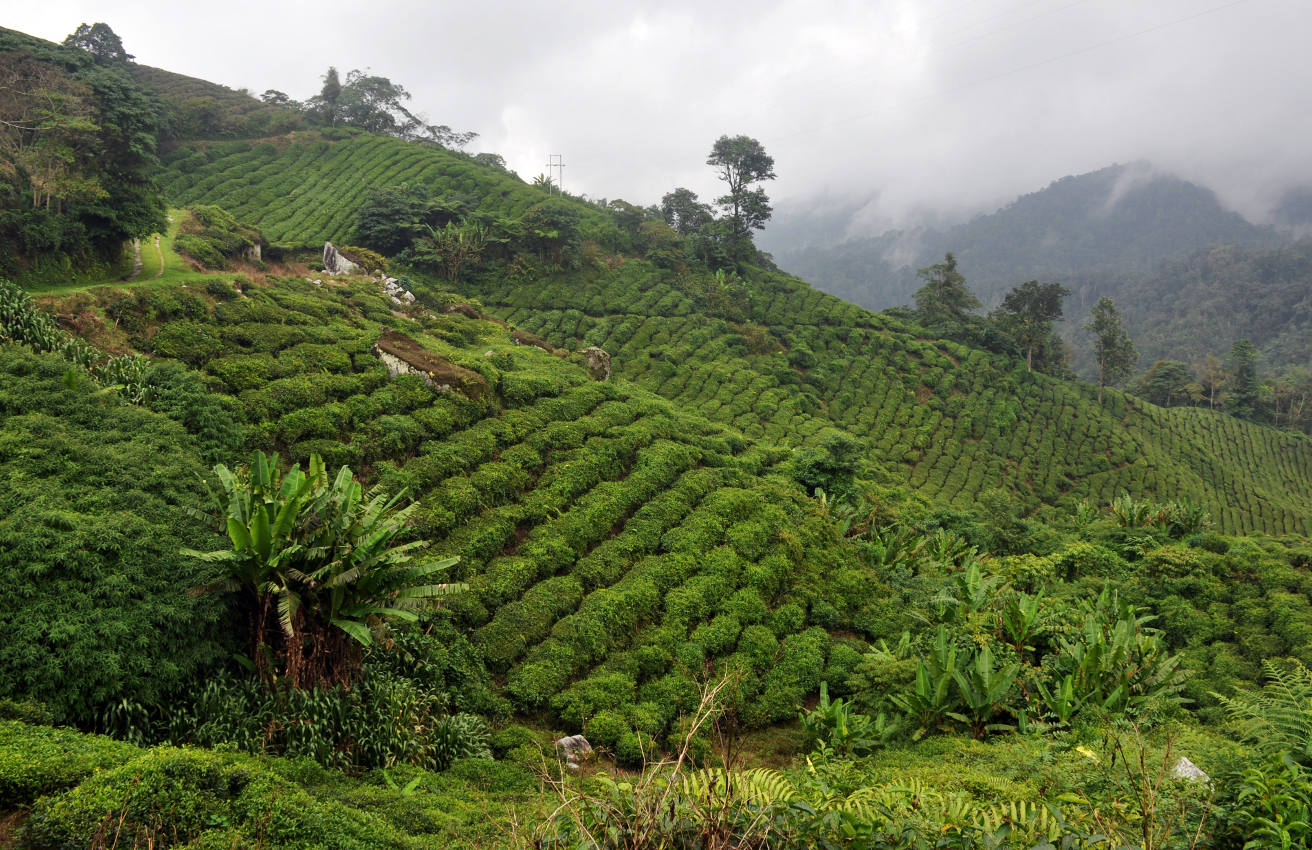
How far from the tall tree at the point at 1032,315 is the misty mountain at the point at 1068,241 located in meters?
113

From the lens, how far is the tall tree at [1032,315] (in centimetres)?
4188

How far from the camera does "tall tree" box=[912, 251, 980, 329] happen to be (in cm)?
4453

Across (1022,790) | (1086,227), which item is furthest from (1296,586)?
(1086,227)

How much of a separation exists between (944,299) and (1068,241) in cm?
16769

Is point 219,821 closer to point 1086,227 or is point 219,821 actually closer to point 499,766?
point 499,766

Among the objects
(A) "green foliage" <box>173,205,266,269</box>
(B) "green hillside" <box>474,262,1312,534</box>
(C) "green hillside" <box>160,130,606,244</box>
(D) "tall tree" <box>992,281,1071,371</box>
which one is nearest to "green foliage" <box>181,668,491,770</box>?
(A) "green foliage" <box>173,205,266,269</box>

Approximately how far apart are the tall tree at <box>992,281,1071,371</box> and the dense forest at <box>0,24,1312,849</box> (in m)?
20.6

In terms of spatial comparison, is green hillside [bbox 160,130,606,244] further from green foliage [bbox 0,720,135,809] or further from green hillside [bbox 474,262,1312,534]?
green foliage [bbox 0,720,135,809]

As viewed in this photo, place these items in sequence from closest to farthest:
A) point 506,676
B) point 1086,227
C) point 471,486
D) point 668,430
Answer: point 506,676 → point 471,486 → point 668,430 → point 1086,227

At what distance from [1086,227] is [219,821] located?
228 metres

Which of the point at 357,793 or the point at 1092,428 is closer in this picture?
the point at 357,793

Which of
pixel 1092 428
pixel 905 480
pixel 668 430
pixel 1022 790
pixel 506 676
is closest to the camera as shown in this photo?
pixel 1022 790

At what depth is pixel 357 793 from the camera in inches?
231

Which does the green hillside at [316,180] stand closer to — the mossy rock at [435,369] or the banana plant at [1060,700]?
the mossy rock at [435,369]
